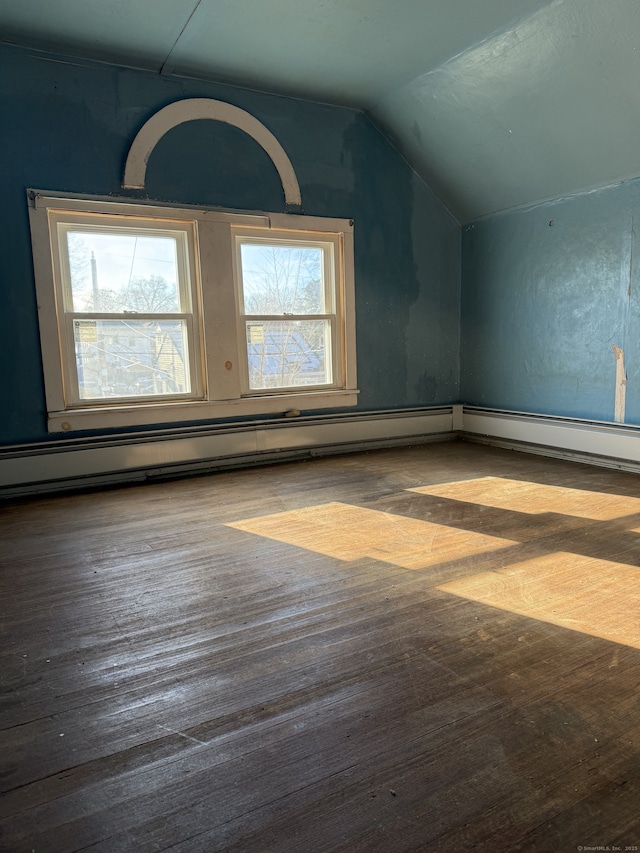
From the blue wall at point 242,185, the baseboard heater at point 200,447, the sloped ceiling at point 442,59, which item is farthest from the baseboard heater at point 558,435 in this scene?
the sloped ceiling at point 442,59

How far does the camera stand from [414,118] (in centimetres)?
489

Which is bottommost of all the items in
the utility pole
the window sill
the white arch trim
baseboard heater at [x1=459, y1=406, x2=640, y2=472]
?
baseboard heater at [x1=459, y1=406, x2=640, y2=472]

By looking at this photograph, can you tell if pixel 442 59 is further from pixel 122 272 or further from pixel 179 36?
pixel 122 272

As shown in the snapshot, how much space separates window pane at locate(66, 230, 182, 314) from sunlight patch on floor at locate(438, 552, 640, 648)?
3237mm

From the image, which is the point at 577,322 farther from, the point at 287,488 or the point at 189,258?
the point at 189,258

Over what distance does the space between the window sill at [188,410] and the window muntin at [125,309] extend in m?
0.11

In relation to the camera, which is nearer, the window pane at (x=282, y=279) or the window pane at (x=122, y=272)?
the window pane at (x=122, y=272)

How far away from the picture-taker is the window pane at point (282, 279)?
4785 mm

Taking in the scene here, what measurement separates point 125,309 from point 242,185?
1411 millimetres

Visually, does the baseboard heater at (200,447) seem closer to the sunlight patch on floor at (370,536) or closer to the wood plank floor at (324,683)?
the wood plank floor at (324,683)

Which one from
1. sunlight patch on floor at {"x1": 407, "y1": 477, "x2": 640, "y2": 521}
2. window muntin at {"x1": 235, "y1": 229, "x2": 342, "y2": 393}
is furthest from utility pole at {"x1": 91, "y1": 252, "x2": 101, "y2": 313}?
sunlight patch on floor at {"x1": 407, "y1": 477, "x2": 640, "y2": 521}

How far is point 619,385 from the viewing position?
4.41 m

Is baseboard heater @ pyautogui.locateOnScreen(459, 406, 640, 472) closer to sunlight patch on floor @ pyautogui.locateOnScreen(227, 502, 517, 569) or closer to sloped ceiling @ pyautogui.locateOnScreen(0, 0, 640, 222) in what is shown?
sloped ceiling @ pyautogui.locateOnScreen(0, 0, 640, 222)

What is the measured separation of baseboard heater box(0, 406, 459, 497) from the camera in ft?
13.4
